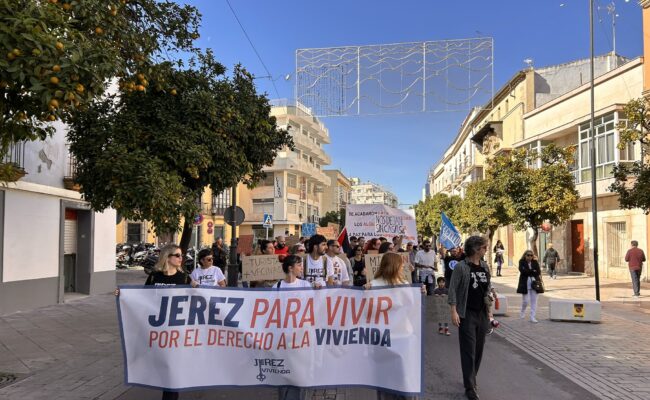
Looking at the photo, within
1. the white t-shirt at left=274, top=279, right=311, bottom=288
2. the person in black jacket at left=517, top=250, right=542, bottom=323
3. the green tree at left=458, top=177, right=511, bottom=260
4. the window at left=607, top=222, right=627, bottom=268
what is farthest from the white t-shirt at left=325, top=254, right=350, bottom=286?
the window at left=607, top=222, right=627, bottom=268

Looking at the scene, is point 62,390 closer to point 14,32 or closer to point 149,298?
point 149,298

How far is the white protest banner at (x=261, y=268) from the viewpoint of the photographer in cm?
1012

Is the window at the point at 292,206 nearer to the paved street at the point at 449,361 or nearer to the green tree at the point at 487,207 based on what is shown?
the green tree at the point at 487,207

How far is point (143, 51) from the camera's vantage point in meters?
8.05

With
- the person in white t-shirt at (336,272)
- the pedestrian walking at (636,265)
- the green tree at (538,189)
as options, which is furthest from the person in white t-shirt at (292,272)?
the green tree at (538,189)

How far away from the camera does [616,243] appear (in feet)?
80.3

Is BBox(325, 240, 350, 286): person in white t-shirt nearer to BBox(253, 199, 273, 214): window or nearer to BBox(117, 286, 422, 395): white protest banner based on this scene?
BBox(117, 286, 422, 395): white protest banner

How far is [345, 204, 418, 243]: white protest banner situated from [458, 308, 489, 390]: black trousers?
1006 cm

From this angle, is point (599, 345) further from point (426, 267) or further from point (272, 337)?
point (272, 337)

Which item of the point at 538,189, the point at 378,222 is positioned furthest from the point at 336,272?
the point at 538,189

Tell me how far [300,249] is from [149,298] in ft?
12.9

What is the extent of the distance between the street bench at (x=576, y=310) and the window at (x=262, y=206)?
48.7 meters

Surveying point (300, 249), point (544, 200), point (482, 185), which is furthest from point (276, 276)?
point (482, 185)

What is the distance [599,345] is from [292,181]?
53.0 m
